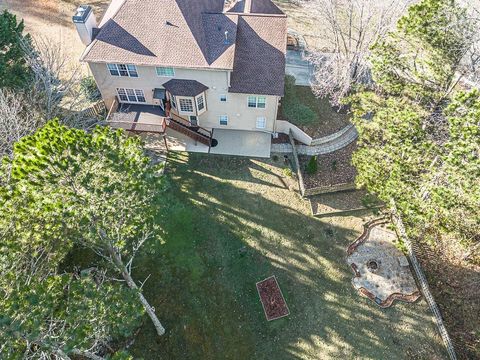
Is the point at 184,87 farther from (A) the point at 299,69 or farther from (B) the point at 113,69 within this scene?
(A) the point at 299,69

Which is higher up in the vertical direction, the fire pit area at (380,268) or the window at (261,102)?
the window at (261,102)

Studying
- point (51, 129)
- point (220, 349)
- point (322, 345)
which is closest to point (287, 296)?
point (322, 345)

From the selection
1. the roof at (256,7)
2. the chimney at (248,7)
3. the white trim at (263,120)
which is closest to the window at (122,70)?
the white trim at (263,120)

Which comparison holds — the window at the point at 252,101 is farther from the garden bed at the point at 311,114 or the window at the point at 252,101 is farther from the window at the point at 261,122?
the garden bed at the point at 311,114

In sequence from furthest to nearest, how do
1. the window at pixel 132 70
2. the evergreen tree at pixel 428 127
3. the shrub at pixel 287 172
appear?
1. the shrub at pixel 287 172
2. the window at pixel 132 70
3. the evergreen tree at pixel 428 127

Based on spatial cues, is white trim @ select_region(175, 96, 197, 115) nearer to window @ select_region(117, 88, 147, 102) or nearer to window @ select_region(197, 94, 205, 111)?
window @ select_region(197, 94, 205, 111)

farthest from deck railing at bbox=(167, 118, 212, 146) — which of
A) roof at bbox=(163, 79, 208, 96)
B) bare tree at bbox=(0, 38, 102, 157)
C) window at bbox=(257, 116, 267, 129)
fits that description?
bare tree at bbox=(0, 38, 102, 157)
